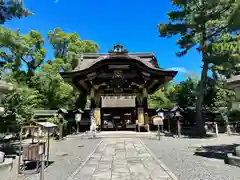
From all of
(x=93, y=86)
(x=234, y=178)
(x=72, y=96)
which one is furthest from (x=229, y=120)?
(x=72, y=96)

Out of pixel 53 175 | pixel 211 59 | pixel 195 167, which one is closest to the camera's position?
pixel 53 175

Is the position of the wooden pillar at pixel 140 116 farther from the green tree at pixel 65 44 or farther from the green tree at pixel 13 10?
the green tree at pixel 65 44

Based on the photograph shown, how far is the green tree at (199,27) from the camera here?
10.2 metres

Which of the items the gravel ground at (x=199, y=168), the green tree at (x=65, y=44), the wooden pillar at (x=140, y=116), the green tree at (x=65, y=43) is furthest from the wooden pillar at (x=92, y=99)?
the green tree at (x=65, y=43)

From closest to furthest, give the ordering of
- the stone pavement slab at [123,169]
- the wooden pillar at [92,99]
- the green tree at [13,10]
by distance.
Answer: the stone pavement slab at [123,169], the green tree at [13,10], the wooden pillar at [92,99]

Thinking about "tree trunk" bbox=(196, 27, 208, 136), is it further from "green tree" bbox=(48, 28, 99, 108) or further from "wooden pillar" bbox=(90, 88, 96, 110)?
"green tree" bbox=(48, 28, 99, 108)

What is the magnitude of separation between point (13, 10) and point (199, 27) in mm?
9368

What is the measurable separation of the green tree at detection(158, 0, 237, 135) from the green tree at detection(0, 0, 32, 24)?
7.93m

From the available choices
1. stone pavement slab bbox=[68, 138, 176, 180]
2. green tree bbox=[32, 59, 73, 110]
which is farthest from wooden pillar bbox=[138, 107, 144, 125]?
green tree bbox=[32, 59, 73, 110]

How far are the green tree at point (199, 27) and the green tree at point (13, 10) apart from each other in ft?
26.0

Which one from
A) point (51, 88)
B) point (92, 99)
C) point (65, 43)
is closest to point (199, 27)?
point (92, 99)

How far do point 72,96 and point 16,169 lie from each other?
55.2ft

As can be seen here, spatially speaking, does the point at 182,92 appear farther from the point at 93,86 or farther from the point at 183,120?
the point at 93,86

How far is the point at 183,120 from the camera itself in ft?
45.9
